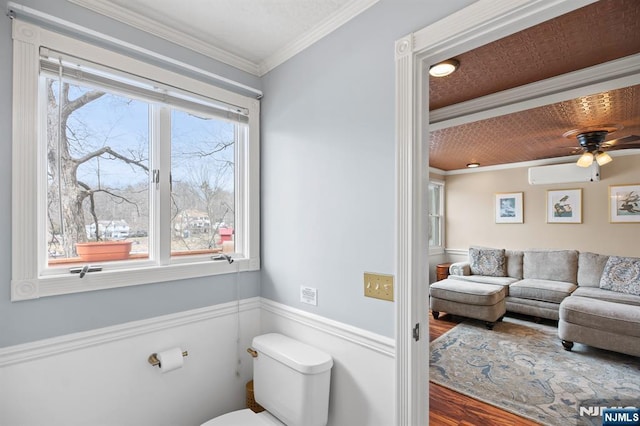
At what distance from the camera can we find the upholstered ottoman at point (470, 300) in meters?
3.92

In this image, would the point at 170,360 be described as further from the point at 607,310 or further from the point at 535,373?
the point at 607,310

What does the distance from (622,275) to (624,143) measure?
1.77 metres

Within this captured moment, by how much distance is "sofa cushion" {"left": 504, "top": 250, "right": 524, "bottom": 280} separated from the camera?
4873 millimetres

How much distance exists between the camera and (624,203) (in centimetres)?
434

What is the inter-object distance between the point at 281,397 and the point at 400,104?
160 cm

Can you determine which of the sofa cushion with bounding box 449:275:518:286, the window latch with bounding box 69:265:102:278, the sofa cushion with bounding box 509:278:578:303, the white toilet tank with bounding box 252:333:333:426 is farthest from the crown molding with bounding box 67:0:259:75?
the sofa cushion with bounding box 509:278:578:303

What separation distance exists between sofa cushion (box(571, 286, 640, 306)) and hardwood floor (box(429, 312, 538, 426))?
2455mm

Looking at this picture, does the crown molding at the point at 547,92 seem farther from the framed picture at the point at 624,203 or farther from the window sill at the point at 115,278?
the framed picture at the point at 624,203

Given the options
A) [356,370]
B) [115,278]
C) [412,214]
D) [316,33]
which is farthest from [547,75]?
[115,278]

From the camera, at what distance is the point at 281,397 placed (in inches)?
63.3

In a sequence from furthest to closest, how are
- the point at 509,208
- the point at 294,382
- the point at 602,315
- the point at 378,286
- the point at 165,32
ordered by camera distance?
the point at 509,208, the point at 602,315, the point at 165,32, the point at 294,382, the point at 378,286

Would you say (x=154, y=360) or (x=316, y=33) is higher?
(x=316, y=33)

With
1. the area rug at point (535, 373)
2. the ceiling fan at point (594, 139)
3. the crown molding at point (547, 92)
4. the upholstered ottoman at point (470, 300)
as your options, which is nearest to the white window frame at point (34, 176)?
the crown molding at point (547, 92)

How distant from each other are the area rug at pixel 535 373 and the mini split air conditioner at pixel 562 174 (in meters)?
2.47
